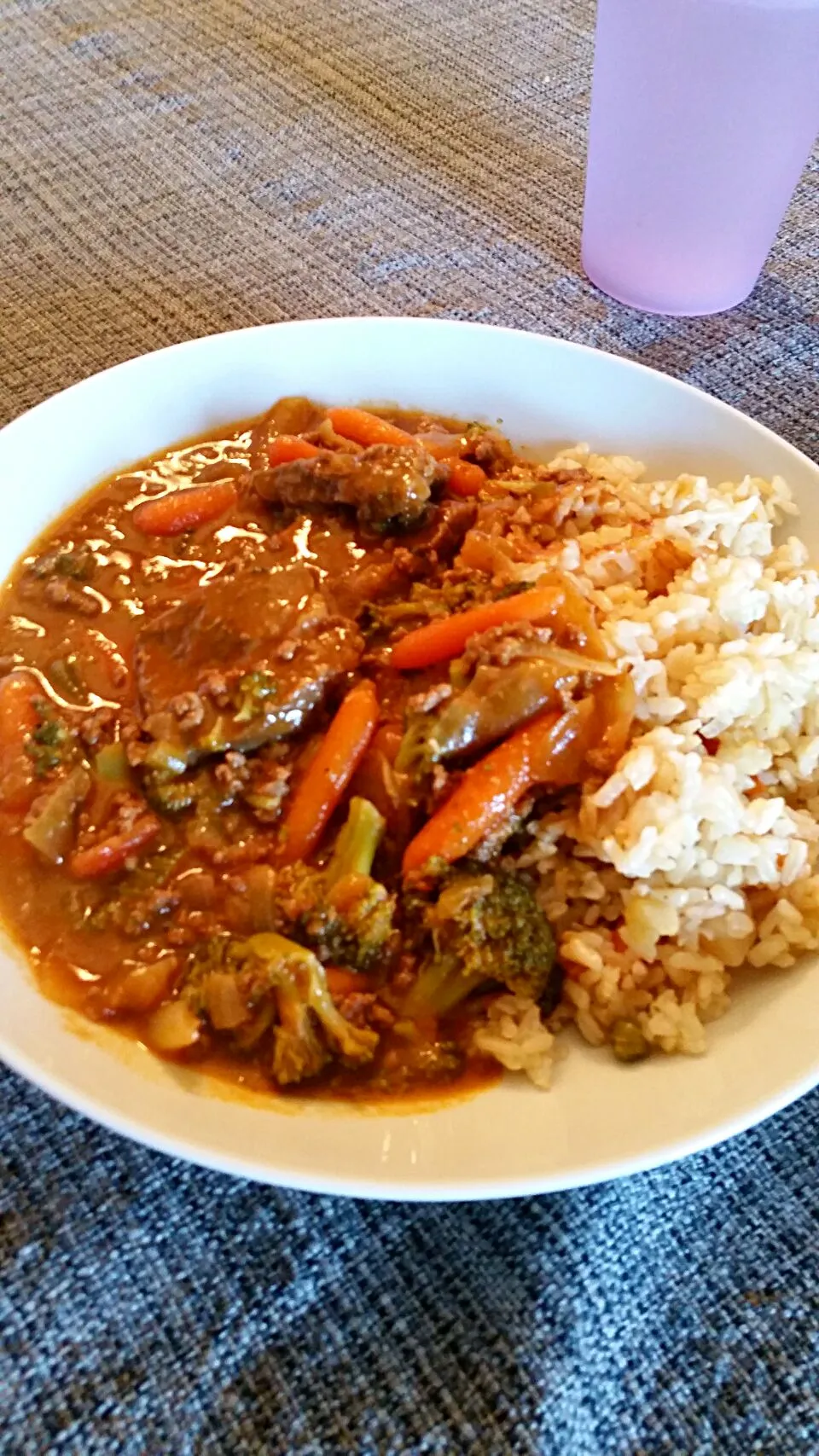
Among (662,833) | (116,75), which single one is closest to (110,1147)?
(662,833)

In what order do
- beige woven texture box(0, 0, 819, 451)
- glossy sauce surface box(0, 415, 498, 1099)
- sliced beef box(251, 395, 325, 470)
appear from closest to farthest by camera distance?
glossy sauce surface box(0, 415, 498, 1099) < sliced beef box(251, 395, 325, 470) < beige woven texture box(0, 0, 819, 451)

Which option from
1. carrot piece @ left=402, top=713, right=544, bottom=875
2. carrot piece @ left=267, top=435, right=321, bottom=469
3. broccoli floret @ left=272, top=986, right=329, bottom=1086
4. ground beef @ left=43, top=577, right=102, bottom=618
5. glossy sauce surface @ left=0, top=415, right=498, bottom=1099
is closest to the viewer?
broccoli floret @ left=272, top=986, right=329, bottom=1086

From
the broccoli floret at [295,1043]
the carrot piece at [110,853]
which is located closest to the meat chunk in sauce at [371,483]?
the carrot piece at [110,853]

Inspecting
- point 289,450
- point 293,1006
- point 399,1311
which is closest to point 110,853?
point 293,1006

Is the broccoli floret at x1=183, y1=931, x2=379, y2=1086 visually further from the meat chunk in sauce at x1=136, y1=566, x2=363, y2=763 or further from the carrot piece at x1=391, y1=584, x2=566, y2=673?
the carrot piece at x1=391, y1=584, x2=566, y2=673

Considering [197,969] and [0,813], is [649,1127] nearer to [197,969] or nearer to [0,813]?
[197,969]

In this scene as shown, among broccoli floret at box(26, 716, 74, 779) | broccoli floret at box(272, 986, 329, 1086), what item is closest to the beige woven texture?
broccoli floret at box(26, 716, 74, 779)

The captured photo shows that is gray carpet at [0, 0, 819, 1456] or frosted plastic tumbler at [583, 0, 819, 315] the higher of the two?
frosted plastic tumbler at [583, 0, 819, 315]

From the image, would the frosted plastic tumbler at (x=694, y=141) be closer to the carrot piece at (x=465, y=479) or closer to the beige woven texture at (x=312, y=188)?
the beige woven texture at (x=312, y=188)
